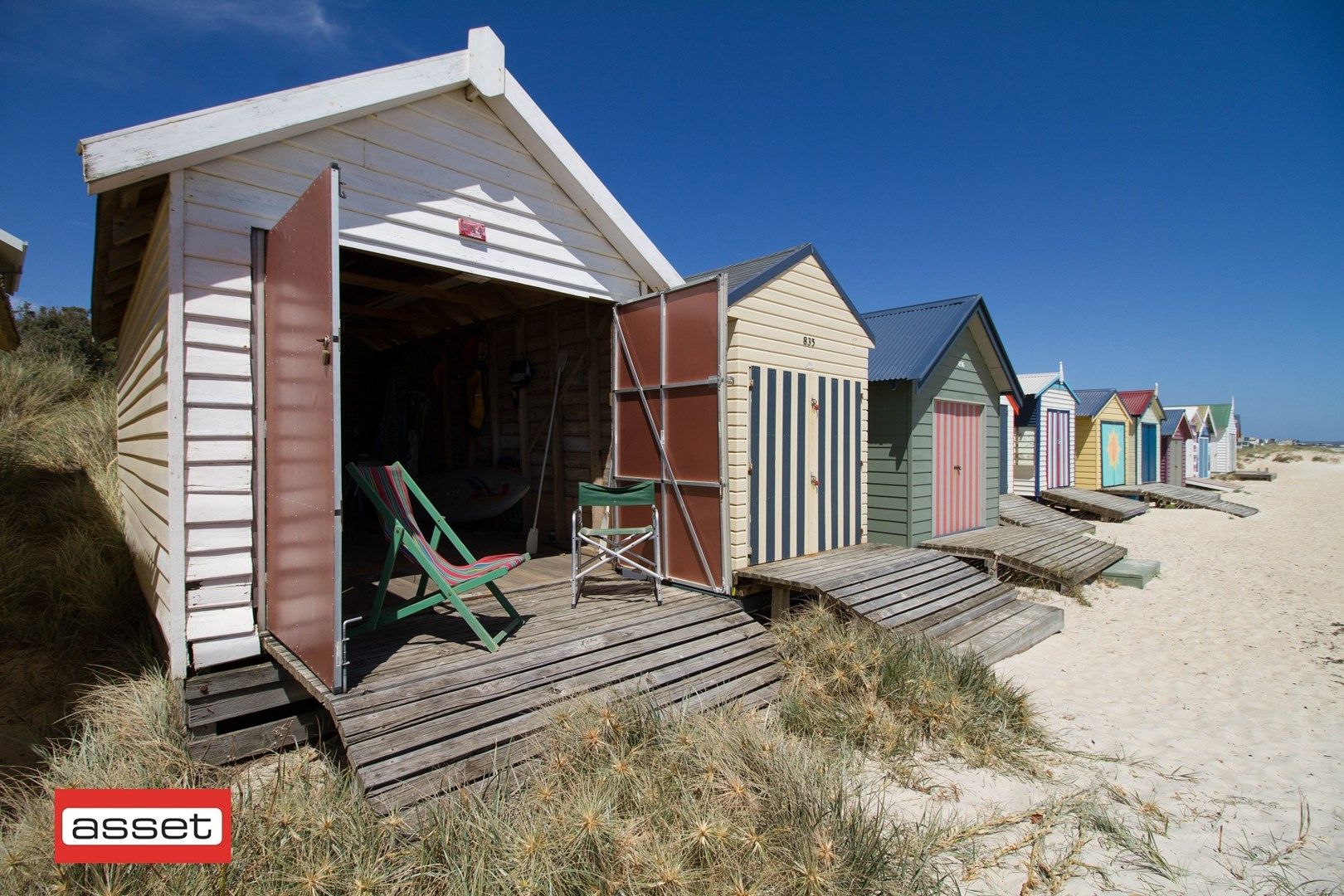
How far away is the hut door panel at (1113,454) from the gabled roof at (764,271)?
1464 centimetres

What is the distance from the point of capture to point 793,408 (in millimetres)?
6816

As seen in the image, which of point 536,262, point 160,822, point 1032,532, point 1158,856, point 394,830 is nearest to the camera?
point 160,822

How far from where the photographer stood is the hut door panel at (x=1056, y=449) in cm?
1602

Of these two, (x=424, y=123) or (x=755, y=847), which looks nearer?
(x=755, y=847)

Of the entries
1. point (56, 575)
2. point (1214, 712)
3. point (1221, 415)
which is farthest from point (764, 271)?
point (1221, 415)

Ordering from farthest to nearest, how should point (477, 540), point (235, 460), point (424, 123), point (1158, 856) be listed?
point (477, 540) < point (424, 123) < point (235, 460) < point (1158, 856)

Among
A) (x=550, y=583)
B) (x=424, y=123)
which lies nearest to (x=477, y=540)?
(x=550, y=583)

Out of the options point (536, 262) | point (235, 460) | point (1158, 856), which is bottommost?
point (1158, 856)

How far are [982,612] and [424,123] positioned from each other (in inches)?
262

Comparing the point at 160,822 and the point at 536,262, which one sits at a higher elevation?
the point at 536,262

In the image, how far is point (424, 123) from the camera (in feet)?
15.2

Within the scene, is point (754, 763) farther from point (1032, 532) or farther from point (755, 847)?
point (1032, 532)

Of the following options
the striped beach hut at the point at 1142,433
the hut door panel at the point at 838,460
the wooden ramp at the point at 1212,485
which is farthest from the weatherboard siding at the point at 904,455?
the wooden ramp at the point at 1212,485

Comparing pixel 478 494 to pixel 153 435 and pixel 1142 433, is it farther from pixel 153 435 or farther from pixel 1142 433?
pixel 1142 433
